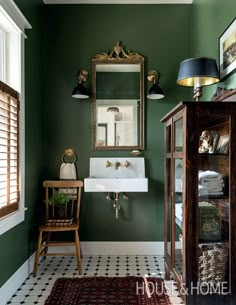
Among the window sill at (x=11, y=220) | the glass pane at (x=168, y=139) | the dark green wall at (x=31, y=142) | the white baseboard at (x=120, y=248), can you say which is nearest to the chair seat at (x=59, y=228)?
the dark green wall at (x=31, y=142)

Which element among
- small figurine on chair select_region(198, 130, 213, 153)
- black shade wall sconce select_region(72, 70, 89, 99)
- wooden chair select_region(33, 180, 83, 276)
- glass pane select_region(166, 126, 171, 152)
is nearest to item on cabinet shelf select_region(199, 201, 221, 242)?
small figurine on chair select_region(198, 130, 213, 153)

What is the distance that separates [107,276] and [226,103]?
1890 mm

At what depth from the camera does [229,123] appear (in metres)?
1.87

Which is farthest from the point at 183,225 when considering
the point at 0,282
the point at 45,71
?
the point at 45,71

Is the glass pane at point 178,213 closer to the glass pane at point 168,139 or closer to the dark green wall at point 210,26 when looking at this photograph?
the glass pane at point 168,139

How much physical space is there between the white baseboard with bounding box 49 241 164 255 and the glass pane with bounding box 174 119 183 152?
1.60 m

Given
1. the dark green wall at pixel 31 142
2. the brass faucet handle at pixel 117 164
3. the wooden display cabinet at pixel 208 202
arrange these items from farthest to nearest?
1. the brass faucet handle at pixel 117 164
2. the dark green wall at pixel 31 142
3. the wooden display cabinet at pixel 208 202

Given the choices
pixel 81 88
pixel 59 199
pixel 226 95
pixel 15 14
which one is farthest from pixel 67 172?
pixel 226 95

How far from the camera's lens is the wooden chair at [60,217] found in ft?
9.16

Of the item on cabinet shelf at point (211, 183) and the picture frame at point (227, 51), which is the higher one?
the picture frame at point (227, 51)

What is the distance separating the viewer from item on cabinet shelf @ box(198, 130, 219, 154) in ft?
6.20

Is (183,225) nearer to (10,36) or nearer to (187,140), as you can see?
(187,140)

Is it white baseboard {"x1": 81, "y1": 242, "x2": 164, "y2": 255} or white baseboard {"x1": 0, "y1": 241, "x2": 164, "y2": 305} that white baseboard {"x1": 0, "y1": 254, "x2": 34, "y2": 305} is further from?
white baseboard {"x1": 81, "y1": 242, "x2": 164, "y2": 255}

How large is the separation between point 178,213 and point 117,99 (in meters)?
1.66
